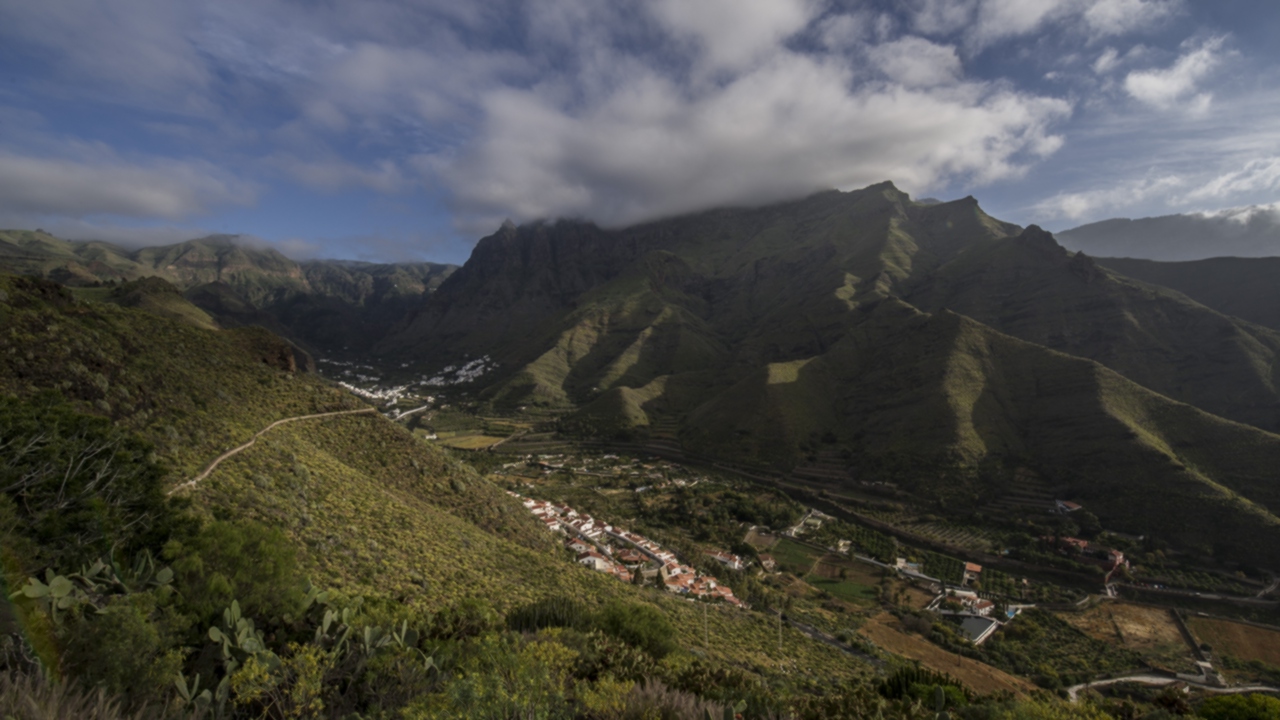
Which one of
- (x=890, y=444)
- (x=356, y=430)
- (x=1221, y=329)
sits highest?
(x=1221, y=329)

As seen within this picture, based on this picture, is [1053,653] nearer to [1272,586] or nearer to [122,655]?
[1272,586]

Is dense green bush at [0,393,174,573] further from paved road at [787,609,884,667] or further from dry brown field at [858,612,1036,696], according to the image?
dry brown field at [858,612,1036,696]

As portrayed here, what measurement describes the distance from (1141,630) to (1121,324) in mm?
84337

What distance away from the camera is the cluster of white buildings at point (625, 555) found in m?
38.0

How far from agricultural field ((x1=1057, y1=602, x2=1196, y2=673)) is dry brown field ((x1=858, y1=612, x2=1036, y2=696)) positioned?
45.3 feet

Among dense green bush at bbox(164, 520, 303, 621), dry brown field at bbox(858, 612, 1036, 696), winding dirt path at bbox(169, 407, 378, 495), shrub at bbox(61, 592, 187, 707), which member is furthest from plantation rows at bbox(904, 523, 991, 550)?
shrub at bbox(61, 592, 187, 707)

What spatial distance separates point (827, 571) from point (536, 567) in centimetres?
3576

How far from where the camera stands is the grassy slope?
1895 centimetres

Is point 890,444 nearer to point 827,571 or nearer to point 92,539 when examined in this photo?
point 827,571

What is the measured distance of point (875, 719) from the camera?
33.3ft

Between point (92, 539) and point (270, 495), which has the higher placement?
point (92, 539)

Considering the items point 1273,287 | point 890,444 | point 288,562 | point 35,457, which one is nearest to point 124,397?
point 35,457

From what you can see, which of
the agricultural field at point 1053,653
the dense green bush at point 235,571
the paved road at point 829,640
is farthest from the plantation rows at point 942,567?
the dense green bush at point 235,571

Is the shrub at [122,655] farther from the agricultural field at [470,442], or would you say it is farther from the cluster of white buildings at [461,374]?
the cluster of white buildings at [461,374]
